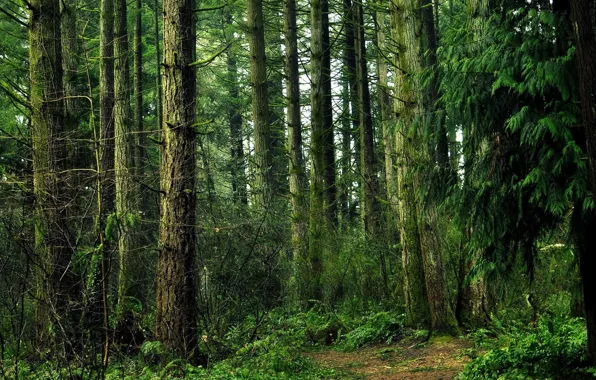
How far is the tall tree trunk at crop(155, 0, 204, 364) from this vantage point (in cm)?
845

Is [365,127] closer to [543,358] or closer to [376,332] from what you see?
[376,332]

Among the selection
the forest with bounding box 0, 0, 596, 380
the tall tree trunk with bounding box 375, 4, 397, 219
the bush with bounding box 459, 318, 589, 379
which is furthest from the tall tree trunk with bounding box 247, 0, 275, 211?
the bush with bounding box 459, 318, 589, 379

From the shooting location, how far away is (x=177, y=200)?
28.0 feet

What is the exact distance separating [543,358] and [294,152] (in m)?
9.53

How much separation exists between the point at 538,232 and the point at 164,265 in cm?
478

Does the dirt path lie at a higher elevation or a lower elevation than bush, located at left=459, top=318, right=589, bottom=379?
lower

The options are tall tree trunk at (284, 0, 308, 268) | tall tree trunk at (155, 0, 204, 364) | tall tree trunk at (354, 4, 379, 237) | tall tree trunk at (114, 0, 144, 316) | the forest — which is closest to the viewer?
the forest

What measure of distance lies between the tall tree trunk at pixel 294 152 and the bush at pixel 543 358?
289 inches

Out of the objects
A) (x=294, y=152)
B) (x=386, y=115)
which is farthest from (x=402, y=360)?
(x=386, y=115)

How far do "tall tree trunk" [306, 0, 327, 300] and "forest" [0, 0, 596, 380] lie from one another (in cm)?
4

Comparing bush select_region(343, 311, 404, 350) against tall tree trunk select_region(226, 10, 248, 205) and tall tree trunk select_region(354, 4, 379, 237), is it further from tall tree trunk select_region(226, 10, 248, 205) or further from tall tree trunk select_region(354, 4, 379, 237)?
tall tree trunk select_region(354, 4, 379, 237)

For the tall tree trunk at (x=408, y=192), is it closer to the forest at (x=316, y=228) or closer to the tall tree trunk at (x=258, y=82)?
the forest at (x=316, y=228)

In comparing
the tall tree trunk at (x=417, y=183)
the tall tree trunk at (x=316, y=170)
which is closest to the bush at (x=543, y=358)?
the tall tree trunk at (x=417, y=183)

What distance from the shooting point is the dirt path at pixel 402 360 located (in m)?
8.66
